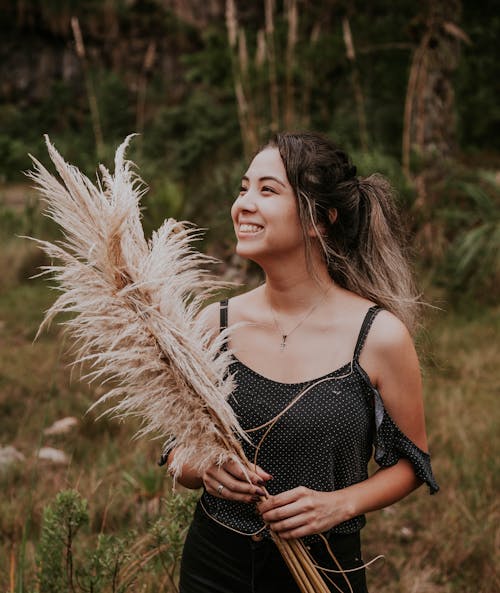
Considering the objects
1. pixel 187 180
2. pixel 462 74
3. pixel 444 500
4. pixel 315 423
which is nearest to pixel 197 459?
pixel 315 423

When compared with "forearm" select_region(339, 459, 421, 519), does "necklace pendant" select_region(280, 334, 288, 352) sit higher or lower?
higher

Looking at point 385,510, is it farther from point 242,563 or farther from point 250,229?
point 250,229

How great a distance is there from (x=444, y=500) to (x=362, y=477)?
1959 mm

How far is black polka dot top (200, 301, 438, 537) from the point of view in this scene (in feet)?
5.86

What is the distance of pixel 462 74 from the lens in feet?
42.5

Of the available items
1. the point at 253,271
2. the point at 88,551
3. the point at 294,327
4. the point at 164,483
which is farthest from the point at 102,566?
the point at 253,271

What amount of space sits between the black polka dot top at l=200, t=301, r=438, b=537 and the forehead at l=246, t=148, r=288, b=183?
0.41 meters

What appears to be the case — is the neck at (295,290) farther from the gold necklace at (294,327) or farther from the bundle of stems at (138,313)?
the bundle of stems at (138,313)

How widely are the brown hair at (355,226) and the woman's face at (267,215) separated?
5 centimetres

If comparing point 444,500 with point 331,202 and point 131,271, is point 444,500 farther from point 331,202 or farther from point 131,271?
point 131,271

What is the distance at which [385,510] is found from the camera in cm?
377

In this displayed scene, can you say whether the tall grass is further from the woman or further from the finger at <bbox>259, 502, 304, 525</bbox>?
the finger at <bbox>259, 502, 304, 525</bbox>

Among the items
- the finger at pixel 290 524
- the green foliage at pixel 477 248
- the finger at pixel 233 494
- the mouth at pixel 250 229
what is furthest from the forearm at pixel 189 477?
the green foliage at pixel 477 248

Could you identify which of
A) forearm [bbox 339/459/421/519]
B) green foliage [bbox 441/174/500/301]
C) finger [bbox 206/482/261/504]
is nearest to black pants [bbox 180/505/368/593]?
forearm [bbox 339/459/421/519]
